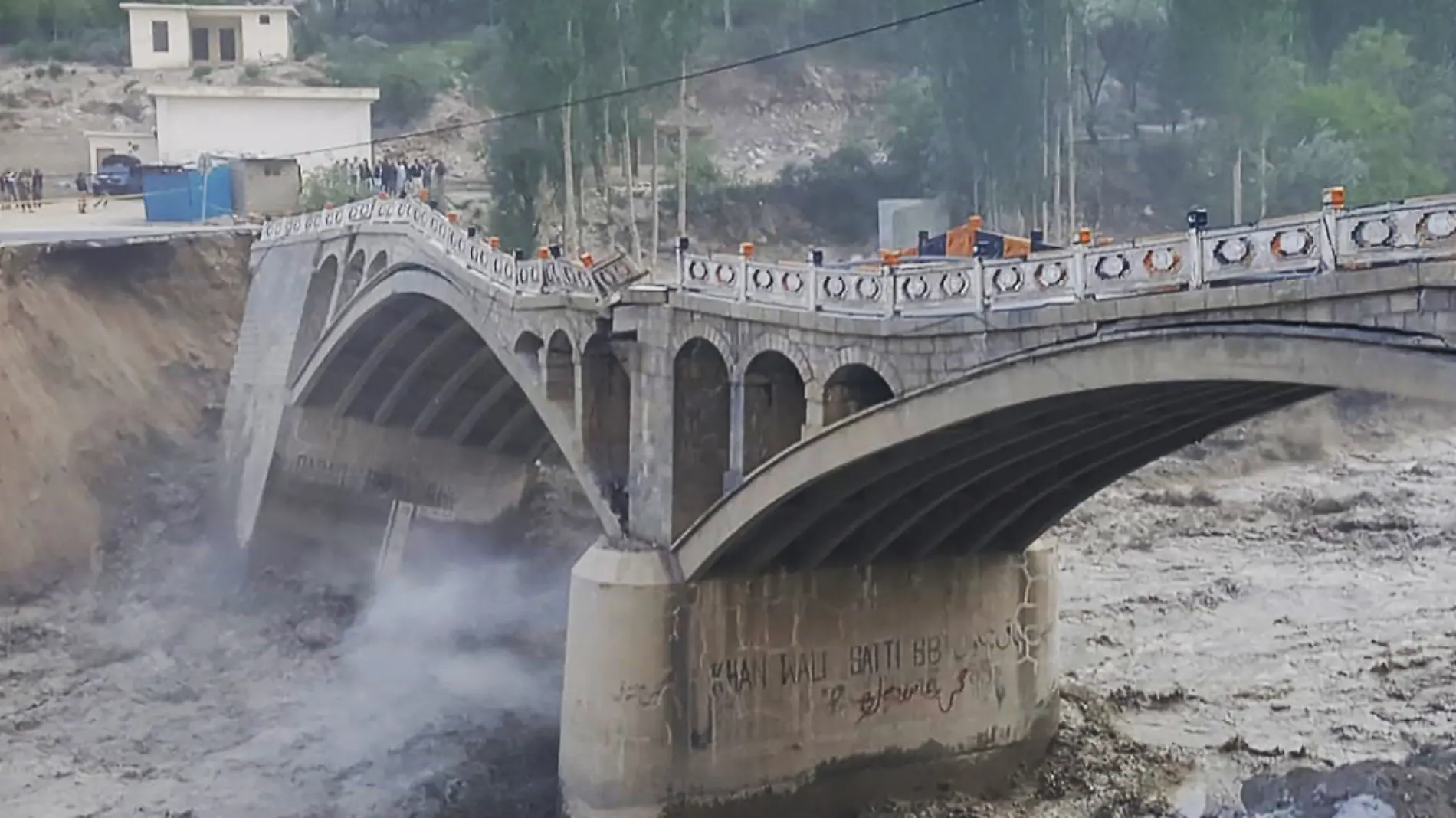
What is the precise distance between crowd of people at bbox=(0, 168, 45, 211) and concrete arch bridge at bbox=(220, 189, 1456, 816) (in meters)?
28.5

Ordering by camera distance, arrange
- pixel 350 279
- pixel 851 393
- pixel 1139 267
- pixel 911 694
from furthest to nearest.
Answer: pixel 350 279 → pixel 911 694 → pixel 851 393 → pixel 1139 267

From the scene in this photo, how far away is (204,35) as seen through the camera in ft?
242

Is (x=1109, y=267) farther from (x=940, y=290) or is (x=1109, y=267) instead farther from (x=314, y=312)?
(x=314, y=312)

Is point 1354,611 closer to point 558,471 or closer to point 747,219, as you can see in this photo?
point 558,471

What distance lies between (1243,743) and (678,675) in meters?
9.15

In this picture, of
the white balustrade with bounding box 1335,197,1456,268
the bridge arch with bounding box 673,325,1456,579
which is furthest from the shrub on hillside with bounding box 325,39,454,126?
the white balustrade with bounding box 1335,197,1456,268

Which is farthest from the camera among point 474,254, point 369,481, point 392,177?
point 392,177

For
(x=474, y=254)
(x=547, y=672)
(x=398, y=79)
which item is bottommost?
(x=547, y=672)

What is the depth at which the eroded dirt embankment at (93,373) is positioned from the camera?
38.7 meters

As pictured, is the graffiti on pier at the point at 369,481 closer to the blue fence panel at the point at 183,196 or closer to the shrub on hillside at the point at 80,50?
the blue fence panel at the point at 183,196

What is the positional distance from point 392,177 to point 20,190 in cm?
1429

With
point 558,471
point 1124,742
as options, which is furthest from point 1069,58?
point 1124,742

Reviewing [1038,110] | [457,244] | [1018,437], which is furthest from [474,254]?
[1038,110]

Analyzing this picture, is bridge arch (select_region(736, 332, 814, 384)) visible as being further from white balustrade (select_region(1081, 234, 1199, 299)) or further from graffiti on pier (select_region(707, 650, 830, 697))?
white balustrade (select_region(1081, 234, 1199, 299))
